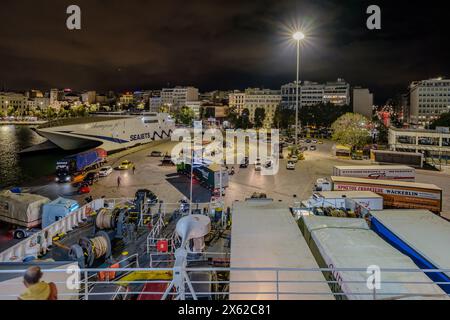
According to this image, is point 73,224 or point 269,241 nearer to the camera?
point 269,241

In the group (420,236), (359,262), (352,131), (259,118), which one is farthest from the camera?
(259,118)

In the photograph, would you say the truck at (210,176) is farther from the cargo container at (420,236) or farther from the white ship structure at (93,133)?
the white ship structure at (93,133)

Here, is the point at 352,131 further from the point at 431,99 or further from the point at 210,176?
the point at 431,99

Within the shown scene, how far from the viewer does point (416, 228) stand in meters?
10.1

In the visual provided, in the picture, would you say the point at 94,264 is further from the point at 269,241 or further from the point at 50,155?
the point at 50,155

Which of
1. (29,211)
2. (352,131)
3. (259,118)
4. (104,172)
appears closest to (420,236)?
(29,211)

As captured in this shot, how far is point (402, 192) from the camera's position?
20.9m

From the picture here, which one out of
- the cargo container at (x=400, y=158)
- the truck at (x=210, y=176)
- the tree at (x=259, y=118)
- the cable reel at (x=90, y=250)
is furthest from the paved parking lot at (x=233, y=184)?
the tree at (x=259, y=118)

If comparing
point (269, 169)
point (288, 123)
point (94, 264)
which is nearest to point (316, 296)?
point (94, 264)

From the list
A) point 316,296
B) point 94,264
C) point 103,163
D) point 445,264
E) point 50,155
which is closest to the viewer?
point 316,296

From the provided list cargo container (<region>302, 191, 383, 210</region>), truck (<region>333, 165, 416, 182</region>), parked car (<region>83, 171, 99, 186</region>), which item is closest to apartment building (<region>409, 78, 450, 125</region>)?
truck (<region>333, 165, 416, 182</region>)

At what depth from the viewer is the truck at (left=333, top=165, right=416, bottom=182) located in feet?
88.2

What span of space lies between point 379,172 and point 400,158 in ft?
48.5
